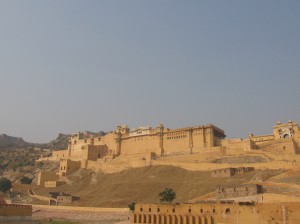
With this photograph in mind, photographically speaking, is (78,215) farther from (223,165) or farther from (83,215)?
(223,165)

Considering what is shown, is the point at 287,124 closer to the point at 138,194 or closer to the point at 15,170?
the point at 138,194

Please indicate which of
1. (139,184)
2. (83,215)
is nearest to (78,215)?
(83,215)

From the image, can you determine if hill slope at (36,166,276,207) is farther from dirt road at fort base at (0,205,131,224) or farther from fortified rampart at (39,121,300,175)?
dirt road at fort base at (0,205,131,224)

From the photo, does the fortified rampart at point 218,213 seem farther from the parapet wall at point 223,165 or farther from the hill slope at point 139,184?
the parapet wall at point 223,165

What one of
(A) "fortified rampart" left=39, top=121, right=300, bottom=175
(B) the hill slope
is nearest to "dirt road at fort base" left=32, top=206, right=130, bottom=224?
(B) the hill slope

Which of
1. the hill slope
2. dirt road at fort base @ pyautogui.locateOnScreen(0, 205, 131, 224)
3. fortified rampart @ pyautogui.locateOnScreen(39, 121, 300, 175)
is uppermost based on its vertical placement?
fortified rampart @ pyautogui.locateOnScreen(39, 121, 300, 175)

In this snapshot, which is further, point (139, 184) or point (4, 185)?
point (4, 185)

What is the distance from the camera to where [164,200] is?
46594mm

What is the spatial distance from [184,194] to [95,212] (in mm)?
12985

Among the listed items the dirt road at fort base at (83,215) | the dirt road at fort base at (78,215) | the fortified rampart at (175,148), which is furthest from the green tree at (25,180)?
the dirt road at fort base at (83,215)

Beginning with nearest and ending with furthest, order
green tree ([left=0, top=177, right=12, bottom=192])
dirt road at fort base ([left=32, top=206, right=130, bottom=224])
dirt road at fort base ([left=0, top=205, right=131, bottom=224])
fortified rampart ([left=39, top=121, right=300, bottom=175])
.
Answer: dirt road at fort base ([left=0, top=205, right=131, bottom=224]) → dirt road at fort base ([left=32, top=206, right=130, bottom=224]) → fortified rampart ([left=39, top=121, right=300, bottom=175]) → green tree ([left=0, top=177, right=12, bottom=192])

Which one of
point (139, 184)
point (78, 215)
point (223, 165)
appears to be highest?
point (223, 165)

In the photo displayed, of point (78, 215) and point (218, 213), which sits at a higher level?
point (218, 213)

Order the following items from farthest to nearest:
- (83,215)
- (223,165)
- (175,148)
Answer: (175,148), (223,165), (83,215)
